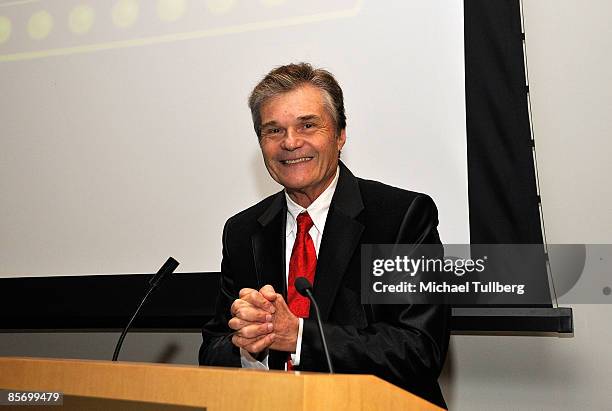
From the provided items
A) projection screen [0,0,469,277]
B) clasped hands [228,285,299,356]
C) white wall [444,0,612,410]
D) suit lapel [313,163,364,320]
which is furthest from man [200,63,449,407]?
white wall [444,0,612,410]

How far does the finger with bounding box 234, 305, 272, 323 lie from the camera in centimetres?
165

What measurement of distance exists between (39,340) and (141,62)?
4.53 ft

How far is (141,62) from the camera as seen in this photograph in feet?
10.9

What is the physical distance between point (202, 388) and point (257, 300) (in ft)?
1.29

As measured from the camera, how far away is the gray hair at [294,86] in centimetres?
226

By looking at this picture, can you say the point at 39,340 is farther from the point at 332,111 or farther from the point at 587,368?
the point at 587,368

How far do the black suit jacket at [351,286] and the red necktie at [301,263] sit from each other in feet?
0.11

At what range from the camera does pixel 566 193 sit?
2.81 metres

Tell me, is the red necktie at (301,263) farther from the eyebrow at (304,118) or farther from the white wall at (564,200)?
the white wall at (564,200)

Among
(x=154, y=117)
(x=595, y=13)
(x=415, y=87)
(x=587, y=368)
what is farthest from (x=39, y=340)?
(x=595, y=13)

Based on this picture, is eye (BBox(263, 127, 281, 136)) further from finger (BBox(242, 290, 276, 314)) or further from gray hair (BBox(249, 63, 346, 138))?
finger (BBox(242, 290, 276, 314))

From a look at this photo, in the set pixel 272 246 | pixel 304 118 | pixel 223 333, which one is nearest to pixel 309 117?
pixel 304 118

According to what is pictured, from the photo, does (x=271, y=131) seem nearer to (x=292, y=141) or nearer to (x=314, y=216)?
(x=292, y=141)

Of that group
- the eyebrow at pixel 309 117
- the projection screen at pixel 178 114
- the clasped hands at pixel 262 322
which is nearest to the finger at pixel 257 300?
the clasped hands at pixel 262 322
